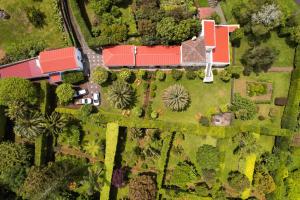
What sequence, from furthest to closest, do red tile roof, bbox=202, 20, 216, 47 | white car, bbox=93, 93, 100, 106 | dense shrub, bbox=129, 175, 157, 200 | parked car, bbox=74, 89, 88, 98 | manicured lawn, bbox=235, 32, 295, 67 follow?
manicured lawn, bbox=235, 32, 295, 67
white car, bbox=93, 93, 100, 106
parked car, bbox=74, 89, 88, 98
red tile roof, bbox=202, 20, 216, 47
dense shrub, bbox=129, 175, 157, 200

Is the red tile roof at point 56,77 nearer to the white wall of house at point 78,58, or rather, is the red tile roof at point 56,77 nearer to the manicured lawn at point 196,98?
the white wall of house at point 78,58

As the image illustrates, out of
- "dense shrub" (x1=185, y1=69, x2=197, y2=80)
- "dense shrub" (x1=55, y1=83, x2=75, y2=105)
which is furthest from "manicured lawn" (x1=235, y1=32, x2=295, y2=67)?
"dense shrub" (x1=55, y1=83, x2=75, y2=105)

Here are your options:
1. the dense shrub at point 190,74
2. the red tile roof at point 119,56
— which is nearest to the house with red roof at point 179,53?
the red tile roof at point 119,56

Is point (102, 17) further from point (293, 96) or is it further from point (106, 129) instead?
point (293, 96)

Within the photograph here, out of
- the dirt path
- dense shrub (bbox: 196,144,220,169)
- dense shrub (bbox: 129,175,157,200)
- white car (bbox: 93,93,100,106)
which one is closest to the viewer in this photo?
dense shrub (bbox: 129,175,157,200)

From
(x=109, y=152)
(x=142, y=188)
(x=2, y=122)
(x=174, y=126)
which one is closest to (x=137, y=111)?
(x=174, y=126)

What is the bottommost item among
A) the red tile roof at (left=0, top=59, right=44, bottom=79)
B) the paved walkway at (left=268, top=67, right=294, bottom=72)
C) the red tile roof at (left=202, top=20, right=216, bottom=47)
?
the paved walkway at (left=268, top=67, right=294, bottom=72)

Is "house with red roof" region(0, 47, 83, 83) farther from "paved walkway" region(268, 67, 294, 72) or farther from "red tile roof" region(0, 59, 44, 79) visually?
"paved walkway" region(268, 67, 294, 72)

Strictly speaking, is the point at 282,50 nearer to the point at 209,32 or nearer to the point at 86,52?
the point at 209,32
